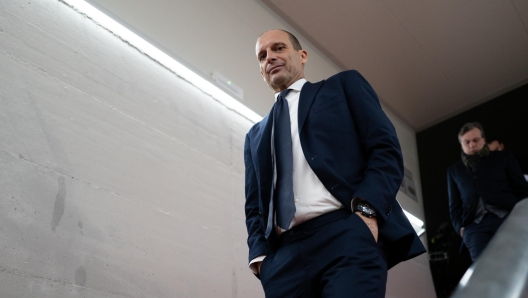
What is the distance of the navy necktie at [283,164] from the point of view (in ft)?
5.29

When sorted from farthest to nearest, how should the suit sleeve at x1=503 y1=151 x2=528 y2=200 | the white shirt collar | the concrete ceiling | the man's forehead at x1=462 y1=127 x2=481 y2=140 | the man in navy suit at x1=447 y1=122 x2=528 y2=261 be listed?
1. the concrete ceiling
2. the man's forehead at x1=462 y1=127 x2=481 y2=140
3. the suit sleeve at x1=503 y1=151 x2=528 y2=200
4. the man in navy suit at x1=447 y1=122 x2=528 y2=261
5. the white shirt collar

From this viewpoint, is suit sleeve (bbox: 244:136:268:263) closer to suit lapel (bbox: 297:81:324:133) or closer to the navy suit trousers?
the navy suit trousers

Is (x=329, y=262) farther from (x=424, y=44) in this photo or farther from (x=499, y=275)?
(x=424, y=44)

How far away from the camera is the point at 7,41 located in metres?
2.50

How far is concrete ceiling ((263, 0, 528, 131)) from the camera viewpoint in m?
5.03

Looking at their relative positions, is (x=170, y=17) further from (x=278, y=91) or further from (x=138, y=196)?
(x=278, y=91)

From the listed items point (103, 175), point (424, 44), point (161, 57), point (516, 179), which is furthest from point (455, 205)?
point (103, 175)

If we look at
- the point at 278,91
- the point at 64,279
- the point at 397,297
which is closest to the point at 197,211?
the point at 64,279

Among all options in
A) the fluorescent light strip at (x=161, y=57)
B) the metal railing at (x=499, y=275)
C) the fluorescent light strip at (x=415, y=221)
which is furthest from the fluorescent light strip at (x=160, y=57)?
the metal railing at (x=499, y=275)

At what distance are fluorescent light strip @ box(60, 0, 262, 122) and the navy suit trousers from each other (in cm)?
196

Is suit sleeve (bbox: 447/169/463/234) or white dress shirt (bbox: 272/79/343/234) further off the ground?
white dress shirt (bbox: 272/79/343/234)

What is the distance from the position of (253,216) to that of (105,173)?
1026 millimetres

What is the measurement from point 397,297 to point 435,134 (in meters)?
2.51

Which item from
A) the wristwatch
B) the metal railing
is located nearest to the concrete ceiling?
the wristwatch
